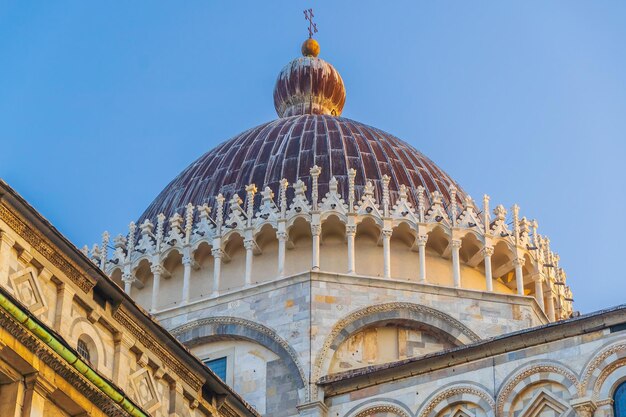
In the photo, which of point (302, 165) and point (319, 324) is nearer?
point (319, 324)

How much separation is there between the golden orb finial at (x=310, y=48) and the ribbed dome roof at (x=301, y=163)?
6228 millimetres

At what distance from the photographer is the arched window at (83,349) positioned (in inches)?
864

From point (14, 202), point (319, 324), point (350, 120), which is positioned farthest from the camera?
point (350, 120)

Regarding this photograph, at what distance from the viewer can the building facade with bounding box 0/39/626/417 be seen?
3215 cm

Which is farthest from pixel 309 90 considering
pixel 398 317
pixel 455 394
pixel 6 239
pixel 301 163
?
pixel 6 239

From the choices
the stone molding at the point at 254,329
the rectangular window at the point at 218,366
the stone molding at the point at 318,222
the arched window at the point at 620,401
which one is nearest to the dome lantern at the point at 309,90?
the stone molding at the point at 318,222

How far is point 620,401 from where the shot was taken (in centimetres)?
2728

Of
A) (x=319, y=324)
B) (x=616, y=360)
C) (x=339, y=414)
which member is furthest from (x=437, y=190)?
(x=616, y=360)

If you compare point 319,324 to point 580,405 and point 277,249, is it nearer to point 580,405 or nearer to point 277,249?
point 277,249

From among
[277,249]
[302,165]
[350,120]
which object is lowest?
[277,249]

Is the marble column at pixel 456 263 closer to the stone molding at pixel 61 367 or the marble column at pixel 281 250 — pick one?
the marble column at pixel 281 250

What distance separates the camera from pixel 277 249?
116 ft

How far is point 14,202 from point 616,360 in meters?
12.0

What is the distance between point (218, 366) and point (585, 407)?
376 inches
